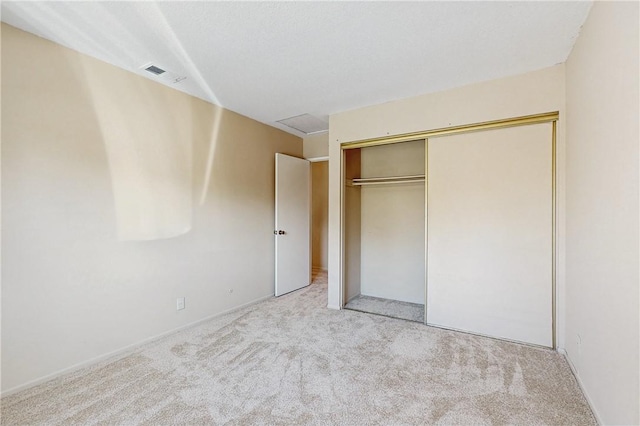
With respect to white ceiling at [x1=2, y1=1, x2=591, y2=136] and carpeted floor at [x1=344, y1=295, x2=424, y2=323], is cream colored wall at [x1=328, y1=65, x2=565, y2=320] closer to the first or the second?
white ceiling at [x1=2, y1=1, x2=591, y2=136]

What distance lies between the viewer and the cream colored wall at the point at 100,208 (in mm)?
1986

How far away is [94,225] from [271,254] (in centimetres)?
223

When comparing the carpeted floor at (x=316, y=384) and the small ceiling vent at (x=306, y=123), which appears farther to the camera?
the small ceiling vent at (x=306, y=123)

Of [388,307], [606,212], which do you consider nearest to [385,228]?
[388,307]

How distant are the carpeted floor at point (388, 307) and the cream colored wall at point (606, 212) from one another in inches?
58.8

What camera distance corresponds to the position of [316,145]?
15.6 ft

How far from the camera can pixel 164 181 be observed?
9.41 ft

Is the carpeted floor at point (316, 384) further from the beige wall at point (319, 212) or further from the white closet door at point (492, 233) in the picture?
the beige wall at point (319, 212)

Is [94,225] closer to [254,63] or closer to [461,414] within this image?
[254,63]

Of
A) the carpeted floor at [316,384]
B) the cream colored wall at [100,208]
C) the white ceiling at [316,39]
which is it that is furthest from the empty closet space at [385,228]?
the cream colored wall at [100,208]

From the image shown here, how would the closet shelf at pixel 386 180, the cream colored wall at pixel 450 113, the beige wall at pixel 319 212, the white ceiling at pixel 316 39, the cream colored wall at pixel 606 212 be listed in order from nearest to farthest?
1. the cream colored wall at pixel 606 212
2. the white ceiling at pixel 316 39
3. the cream colored wall at pixel 450 113
4. the closet shelf at pixel 386 180
5. the beige wall at pixel 319 212

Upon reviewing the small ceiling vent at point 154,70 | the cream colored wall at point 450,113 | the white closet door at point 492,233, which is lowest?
the white closet door at point 492,233

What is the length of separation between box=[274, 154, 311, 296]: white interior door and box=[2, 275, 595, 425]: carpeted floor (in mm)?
1399

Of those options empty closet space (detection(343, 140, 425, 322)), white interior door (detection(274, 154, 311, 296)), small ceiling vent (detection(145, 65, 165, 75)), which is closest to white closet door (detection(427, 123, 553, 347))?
empty closet space (detection(343, 140, 425, 322))
